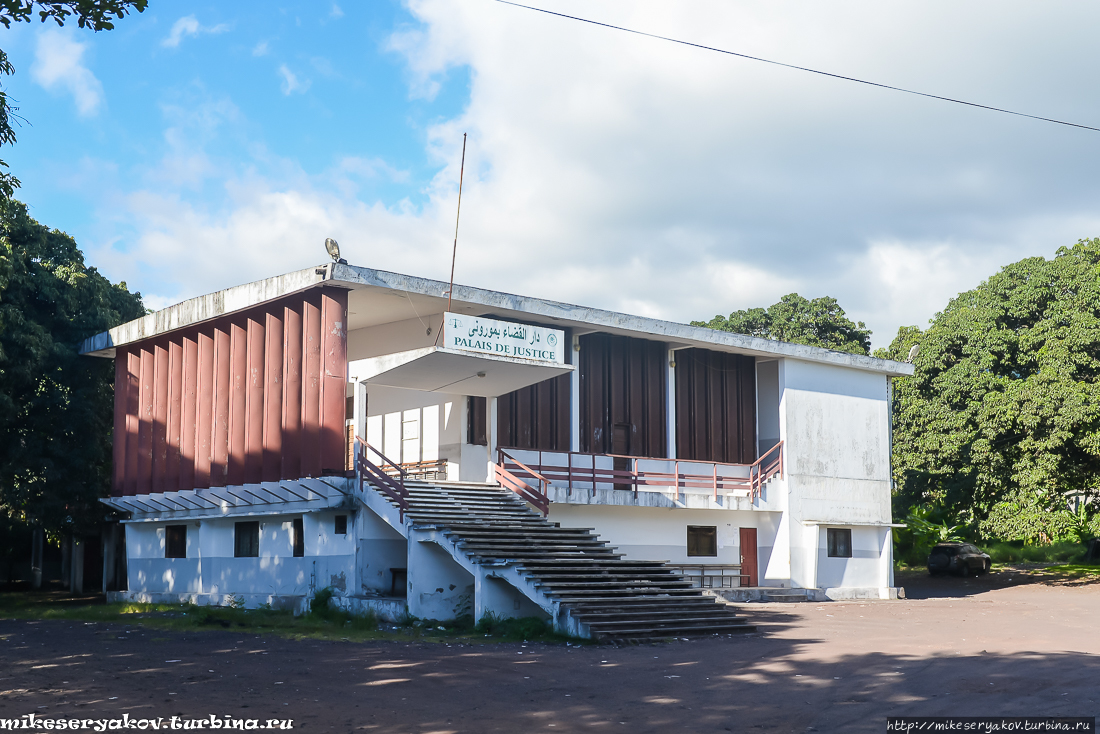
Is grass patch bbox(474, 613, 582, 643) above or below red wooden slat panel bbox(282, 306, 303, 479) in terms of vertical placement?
below

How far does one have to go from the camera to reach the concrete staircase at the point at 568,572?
52.1 feet

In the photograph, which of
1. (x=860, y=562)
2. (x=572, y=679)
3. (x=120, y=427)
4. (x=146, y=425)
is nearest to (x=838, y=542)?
(x=860, y=562)

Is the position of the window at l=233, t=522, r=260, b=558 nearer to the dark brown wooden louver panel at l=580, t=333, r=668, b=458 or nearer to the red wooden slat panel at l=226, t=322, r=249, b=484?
the red wooden slat panel at l=226, t=322, r=249, b=484

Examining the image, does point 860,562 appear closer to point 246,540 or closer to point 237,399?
point 246,540

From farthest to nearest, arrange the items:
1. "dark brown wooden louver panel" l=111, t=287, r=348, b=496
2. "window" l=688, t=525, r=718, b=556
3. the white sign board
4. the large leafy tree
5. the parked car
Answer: the parked car → the large leafy tree → "window" l=688, t=525, r=718, b=556 → "dark brown wooden louver panel" l=111, t=287, r=348, b=496 → the white sign board

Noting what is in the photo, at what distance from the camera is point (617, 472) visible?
2323cm

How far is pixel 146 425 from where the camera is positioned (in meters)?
26.4

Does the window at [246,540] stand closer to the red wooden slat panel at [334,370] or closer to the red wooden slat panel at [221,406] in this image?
the red wooden slat panel at [221,406]

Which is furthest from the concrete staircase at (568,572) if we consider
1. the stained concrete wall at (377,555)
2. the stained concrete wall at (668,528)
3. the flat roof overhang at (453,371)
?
the stained concrete wall at (668,528)

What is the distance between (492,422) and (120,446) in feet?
35.3

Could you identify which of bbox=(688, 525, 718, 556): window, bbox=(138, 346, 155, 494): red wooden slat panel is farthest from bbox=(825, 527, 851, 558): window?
bbox=(138, 346, 155, 494): red wooden slat panel

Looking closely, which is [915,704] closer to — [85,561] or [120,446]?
[120,446]

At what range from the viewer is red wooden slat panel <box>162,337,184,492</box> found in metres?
25.1

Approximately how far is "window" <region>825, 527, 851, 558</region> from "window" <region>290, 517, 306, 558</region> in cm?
1367
